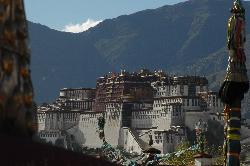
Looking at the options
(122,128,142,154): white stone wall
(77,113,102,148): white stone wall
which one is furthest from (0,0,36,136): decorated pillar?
(77,113,102,148): white stone wall

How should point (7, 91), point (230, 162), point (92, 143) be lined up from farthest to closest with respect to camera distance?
point (92, 143) → point (230, 162) → point (7, 91)

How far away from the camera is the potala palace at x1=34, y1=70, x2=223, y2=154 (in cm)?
11531

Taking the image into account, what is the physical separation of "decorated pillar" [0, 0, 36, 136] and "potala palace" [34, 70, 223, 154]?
104638 millimetres

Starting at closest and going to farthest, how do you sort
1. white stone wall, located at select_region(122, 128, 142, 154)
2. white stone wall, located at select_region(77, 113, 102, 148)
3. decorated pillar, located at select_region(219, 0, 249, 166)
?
decorated pillar, located at select_region(219, 0, 249, 166), white stone wall, located at select_region(122, 128, 142, 154), white stone wall, located at select_region(77, 113, 102, 148)

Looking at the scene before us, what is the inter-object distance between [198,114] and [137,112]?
11775 mm

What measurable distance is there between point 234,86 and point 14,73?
8445mm

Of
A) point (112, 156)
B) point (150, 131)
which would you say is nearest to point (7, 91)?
point (112, 156)

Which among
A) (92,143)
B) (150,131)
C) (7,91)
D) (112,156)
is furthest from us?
(92,143)

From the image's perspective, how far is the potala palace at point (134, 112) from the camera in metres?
115

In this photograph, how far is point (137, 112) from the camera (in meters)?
122

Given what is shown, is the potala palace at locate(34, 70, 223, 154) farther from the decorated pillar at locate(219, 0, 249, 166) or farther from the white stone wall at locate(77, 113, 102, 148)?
the decorated pillar at locate(219, 0, 249, 166)

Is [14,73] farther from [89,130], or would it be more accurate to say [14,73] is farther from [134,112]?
[89,130]

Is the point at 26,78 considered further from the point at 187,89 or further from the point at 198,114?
the point at 187,89

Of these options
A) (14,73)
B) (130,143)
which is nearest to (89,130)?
(130,143)
